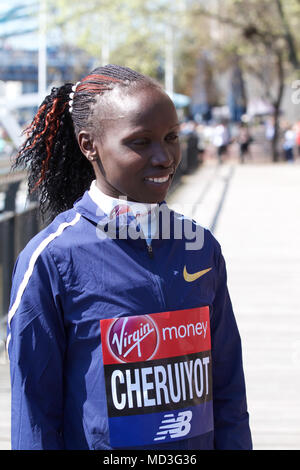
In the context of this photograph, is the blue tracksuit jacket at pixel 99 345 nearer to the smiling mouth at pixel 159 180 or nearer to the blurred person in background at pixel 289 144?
the smiling mouth at pixel 159 180

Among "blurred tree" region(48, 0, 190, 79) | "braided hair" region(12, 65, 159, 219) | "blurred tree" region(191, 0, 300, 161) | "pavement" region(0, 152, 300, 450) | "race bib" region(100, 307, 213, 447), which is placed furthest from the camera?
"blurred tree" region(48, 0, 190, 79)

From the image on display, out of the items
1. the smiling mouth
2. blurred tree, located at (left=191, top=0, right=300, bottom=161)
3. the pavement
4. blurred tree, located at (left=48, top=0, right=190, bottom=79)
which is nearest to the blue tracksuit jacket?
the smiling mouth

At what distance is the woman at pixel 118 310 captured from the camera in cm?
189

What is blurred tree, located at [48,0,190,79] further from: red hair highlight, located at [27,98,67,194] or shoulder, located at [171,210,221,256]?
shoulder, located at [171,210,221,256]

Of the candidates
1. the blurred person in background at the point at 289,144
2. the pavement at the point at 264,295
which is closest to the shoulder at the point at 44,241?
the pavement at the point at 264,295

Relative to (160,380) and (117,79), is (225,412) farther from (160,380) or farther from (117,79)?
(117,79)

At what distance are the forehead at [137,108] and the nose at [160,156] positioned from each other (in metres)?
0.05

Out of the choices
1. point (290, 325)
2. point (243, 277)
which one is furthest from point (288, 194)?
point (290, 325)

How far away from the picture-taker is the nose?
191 centimetres

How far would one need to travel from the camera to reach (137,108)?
6.26 ft

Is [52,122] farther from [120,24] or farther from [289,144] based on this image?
[289,144]

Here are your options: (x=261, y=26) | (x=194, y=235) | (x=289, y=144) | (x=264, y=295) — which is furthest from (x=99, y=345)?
(x=289, y=144)

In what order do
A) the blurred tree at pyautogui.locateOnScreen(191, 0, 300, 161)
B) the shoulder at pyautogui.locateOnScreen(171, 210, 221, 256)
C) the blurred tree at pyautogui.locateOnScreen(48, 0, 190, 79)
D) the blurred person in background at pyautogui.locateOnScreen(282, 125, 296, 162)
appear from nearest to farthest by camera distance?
the shoulder at pyautogui.locateOnScreen(171, 210, 221, 256) < the blurred tree at pyautogui.locateOnScreen(191, 0, 300, 161) < the blurred tree at pyautogui.locateOnScreen(48, 0, 190, 79) < the blurred person in background at pyautogui.locateOnScreen(282, 125, 296, 162)
